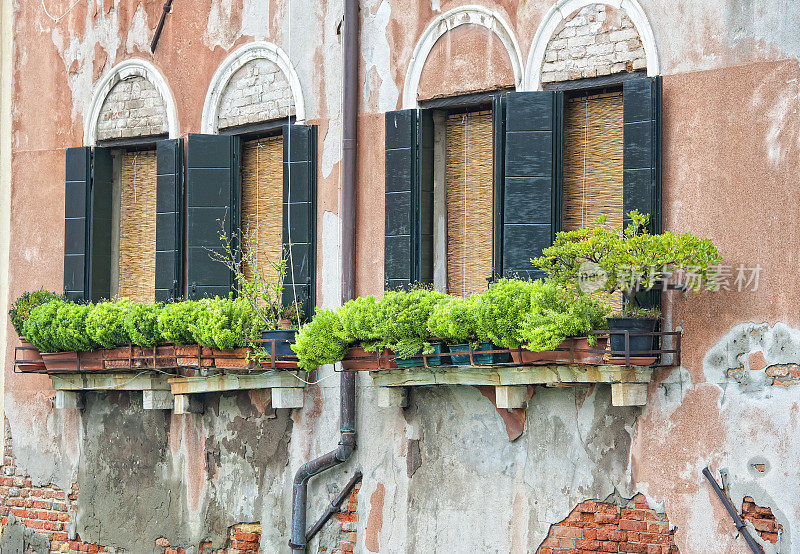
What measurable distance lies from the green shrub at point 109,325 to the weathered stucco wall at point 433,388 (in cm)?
90

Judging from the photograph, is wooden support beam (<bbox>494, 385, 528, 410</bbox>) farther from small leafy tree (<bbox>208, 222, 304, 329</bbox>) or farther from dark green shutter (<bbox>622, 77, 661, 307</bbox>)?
small leafy tree (<bbox>208, 222, 304, 329</bbox>)

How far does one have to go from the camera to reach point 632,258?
25.8ft

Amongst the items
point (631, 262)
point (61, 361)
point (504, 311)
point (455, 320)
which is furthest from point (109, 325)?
point (631, 262)

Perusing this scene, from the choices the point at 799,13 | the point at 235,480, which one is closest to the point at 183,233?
the point at 235,480

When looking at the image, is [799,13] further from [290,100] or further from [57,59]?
[57,59]

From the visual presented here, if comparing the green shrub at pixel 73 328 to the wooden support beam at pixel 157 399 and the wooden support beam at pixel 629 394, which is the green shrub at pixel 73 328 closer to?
the wooden support beam at pixel 157 399

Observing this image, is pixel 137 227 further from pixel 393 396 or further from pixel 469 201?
pixel 469 201

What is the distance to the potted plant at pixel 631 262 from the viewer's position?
7.80 meters

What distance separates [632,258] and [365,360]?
219cm

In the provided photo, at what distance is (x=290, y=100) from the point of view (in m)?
10.4

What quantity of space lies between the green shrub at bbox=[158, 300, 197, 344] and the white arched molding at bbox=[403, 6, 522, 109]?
2.24m

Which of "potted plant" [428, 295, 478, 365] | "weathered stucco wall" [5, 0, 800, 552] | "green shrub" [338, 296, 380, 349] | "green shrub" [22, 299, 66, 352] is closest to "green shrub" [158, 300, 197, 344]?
"weathered stucco wall" [5, 0, 800, 552]

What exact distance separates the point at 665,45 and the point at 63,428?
644 centimetres

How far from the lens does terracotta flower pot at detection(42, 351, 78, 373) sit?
1090 cm
